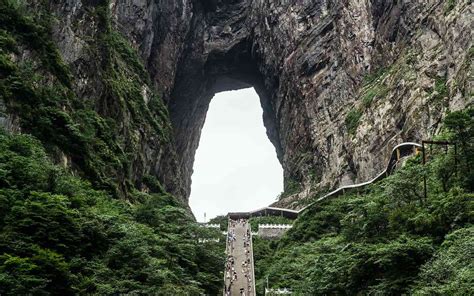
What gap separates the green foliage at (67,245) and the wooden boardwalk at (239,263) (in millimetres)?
2401

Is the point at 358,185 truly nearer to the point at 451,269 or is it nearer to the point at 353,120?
the point at 353,120

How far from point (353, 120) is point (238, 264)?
21.7m

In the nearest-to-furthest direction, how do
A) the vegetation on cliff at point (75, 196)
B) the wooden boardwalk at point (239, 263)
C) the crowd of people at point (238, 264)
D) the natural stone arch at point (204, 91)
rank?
1. the vegetation on cliff at point (75, 196)
2. the wooden boardwalk at point (239, 263)
3. the crowd of people at point (238, 264)
4. the natural stone arch at point (204, 91)

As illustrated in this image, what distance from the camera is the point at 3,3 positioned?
2661 centimetres

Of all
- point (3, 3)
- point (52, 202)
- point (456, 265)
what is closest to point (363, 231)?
point (456, 265)

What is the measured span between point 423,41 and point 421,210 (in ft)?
85.4

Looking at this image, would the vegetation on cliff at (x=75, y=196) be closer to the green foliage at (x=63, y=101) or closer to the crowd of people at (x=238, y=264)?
the green foliage at (x=63, y=101)

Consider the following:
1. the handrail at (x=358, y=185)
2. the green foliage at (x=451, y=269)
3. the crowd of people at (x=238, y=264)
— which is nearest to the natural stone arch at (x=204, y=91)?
the handrail at (x=358, y=185)

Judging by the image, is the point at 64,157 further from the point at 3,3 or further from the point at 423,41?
the point at 423,41

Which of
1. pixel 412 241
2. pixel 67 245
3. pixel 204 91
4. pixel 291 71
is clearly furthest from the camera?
pixel 204 91

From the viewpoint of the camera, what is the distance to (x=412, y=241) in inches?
616

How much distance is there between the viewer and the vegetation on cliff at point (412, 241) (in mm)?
13672

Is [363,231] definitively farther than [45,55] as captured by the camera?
No

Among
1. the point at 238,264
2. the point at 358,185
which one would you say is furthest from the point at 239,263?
the point at 358,185
